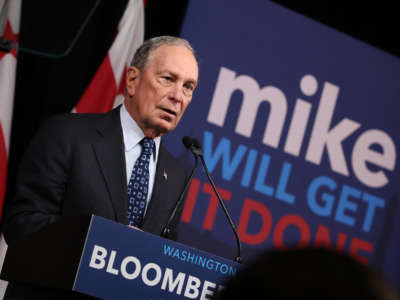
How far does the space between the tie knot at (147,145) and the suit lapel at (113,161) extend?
101 mm

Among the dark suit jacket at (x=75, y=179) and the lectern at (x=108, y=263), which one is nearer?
the lectern at (x=108, y=263)

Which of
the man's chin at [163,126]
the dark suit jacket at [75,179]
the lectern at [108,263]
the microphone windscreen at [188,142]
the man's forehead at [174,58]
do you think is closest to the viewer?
the lectern at [108,263]

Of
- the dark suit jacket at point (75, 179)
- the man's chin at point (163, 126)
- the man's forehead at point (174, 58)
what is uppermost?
the man's forehead at point (174, 58)

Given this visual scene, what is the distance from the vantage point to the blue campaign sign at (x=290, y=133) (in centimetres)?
352

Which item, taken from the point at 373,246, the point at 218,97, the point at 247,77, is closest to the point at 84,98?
the point at 218,97

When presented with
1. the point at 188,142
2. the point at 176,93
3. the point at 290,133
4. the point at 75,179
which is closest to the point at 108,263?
the point at 75,179

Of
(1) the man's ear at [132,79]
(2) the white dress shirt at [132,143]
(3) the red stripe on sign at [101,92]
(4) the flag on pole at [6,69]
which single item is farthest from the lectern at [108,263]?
(3) the red stripe on sign at [101,92]

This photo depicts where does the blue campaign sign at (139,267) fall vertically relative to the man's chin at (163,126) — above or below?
below

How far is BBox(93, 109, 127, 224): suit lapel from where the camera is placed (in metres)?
1.90

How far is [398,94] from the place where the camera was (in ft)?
13.7

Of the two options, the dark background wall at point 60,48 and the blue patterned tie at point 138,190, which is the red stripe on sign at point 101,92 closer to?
the dark background wall at point 60,48

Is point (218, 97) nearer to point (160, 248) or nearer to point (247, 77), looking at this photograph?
point (247, 77)

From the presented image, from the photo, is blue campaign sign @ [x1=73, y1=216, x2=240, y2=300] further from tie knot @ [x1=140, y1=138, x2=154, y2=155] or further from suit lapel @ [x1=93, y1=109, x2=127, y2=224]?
tie knot @ [x1=140, y1=138, x2=154, y2=155]

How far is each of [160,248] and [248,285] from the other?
1.02 m
